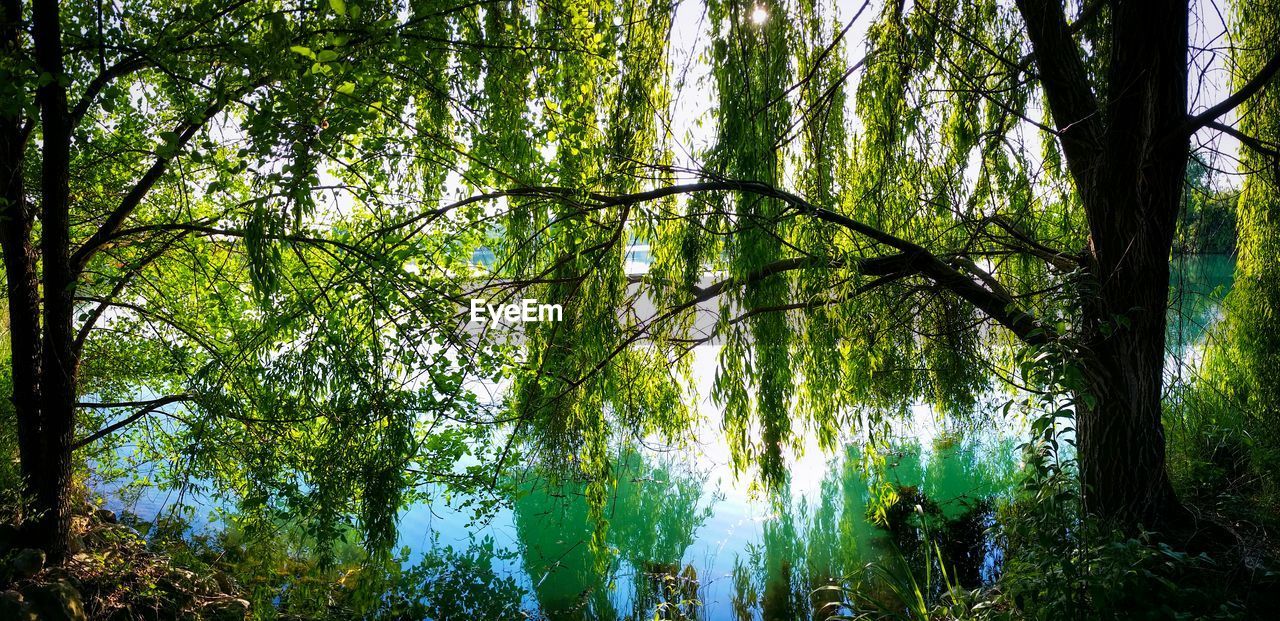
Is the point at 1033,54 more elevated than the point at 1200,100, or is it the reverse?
the point at 1033,54

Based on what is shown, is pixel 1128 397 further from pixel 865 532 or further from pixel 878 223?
pixel 865 532

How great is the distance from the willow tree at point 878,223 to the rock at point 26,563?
2.22m

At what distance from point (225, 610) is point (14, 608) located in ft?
3.10

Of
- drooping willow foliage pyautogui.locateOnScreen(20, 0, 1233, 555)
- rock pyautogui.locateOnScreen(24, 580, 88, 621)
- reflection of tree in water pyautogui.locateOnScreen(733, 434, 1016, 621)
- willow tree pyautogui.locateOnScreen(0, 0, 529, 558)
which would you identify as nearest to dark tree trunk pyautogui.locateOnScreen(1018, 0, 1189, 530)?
drooping willow foliage pyautogui.locateOnScreen(20, 0, 1233, 555)

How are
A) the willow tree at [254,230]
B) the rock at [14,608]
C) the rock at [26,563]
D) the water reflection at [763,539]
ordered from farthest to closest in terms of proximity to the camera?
the water reflection at [763,539], the rock at [26,563], the rock at [14,608], the willow tree at [254,230]

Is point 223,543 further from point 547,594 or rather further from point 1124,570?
point 1124,570

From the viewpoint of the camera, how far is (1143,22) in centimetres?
262

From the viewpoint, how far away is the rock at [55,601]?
326 cm

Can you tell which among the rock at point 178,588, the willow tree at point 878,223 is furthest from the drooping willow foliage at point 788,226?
the rock at point 178,588

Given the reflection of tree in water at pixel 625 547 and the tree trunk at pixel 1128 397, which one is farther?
the reflection of tree in water at pixel 625 547

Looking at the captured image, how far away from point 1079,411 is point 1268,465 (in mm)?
1473

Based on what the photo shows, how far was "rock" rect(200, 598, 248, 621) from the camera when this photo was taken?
3883 mm

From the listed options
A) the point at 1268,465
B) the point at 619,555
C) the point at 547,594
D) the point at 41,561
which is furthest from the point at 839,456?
the point at 41,561

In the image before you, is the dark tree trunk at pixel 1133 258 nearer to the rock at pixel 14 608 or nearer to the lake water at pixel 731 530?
the lake water at pixel 731 530
